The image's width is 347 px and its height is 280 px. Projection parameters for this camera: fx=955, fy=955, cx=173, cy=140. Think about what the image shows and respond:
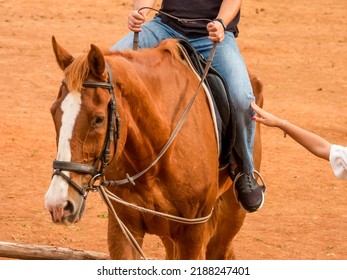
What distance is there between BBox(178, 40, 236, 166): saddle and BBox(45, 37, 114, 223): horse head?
1.40 m

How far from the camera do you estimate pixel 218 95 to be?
24.2ft

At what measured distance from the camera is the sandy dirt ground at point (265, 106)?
10203 mm

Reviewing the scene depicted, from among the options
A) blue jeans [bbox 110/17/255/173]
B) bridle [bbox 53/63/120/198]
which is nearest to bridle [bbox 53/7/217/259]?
bridle [bbox 53/63/120/198]

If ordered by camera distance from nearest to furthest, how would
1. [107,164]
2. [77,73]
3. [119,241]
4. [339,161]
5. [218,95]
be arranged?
[339,161] < [77,73] < [107,164] < [119,241] < [218,95]

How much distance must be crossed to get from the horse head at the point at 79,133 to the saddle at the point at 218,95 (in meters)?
1.40

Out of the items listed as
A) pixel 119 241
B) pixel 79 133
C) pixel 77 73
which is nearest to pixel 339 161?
pixel 79 133

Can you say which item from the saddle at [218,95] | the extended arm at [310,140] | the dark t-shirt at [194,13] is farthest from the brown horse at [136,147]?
the extended arm at [310,140]

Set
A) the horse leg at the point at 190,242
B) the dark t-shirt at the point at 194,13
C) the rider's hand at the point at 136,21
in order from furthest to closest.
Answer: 1. the dark t-shirt at the point at 194,13
2. the rider's hand at the point at 136,21
3. the horse leg at the point at 190,242

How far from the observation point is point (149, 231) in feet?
23.2

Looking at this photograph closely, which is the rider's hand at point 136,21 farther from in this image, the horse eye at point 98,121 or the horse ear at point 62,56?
the horse eye at point 98,121

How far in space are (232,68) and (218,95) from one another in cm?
25

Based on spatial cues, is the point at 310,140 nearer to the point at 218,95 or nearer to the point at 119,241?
the point at 218,95

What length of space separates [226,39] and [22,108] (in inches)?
323

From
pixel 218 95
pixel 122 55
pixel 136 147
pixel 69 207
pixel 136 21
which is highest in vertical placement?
pixel 136 21
